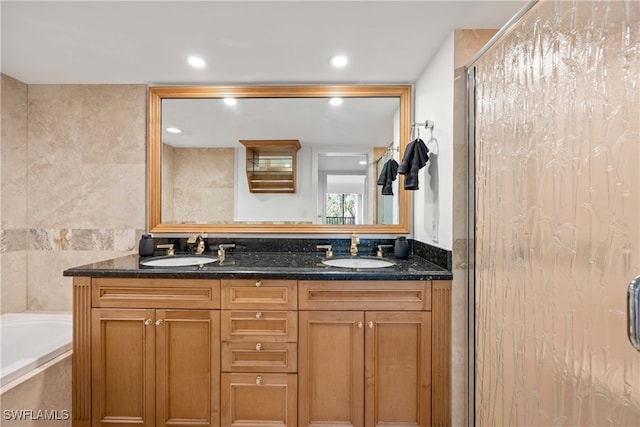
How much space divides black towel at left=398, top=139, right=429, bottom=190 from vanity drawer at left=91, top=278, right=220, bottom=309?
119 cm

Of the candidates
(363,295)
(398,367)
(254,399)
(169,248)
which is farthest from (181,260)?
(398,367)

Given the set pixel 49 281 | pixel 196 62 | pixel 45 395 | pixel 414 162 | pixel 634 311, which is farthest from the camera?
pixel 49 281

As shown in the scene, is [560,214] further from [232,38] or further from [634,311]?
[232,38]

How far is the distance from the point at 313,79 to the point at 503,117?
1278 millimetres

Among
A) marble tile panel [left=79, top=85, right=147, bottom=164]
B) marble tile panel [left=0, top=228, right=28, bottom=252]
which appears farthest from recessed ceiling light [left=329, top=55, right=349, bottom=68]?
marble tile panel [left=0, top=228, right=28, bottom=252]

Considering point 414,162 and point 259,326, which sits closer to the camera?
point 259,326

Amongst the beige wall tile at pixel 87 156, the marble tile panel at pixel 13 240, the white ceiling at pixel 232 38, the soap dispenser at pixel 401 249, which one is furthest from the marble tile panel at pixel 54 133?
the soap dispenser at pixel 401 249

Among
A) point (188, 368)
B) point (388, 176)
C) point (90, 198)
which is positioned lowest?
point (188, 368)

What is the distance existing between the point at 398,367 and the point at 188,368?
1072mm

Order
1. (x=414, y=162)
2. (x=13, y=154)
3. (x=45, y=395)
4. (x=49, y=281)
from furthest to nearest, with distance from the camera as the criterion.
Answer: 1. (x=49, y=281)
2. (x=13, y=154)
3. (x=414, y=162)
4. (x=45, y=395)

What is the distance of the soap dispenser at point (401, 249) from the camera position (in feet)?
6.70

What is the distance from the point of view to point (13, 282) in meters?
2.19

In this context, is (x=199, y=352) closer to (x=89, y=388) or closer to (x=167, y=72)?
(x=89, y=388)

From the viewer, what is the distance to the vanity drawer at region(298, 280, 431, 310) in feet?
5.26
